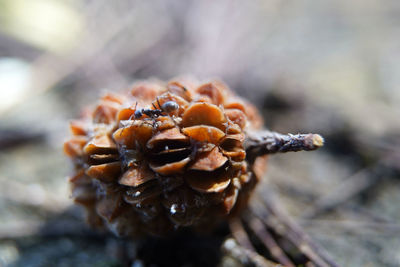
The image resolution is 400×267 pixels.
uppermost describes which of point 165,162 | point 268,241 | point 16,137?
point 165,162

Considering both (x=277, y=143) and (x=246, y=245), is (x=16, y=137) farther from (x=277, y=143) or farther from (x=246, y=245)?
(x=277, y=143)

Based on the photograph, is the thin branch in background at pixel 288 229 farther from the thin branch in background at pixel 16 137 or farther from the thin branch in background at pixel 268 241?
the thin branch in background at pixel 16 137

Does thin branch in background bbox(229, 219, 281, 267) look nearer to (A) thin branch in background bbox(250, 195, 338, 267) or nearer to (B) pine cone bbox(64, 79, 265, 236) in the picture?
(A) thin branch in background bbox(250, 195, 338, 267)

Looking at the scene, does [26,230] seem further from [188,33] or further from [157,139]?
[188,33]

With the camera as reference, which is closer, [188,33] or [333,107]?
[333,107]

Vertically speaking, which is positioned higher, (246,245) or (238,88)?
(238,88)

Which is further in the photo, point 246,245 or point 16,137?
point 16,137

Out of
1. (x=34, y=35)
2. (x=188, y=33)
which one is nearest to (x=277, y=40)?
(x=188, y=33)

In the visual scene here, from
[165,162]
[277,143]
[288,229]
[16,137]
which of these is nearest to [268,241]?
[288,229]
